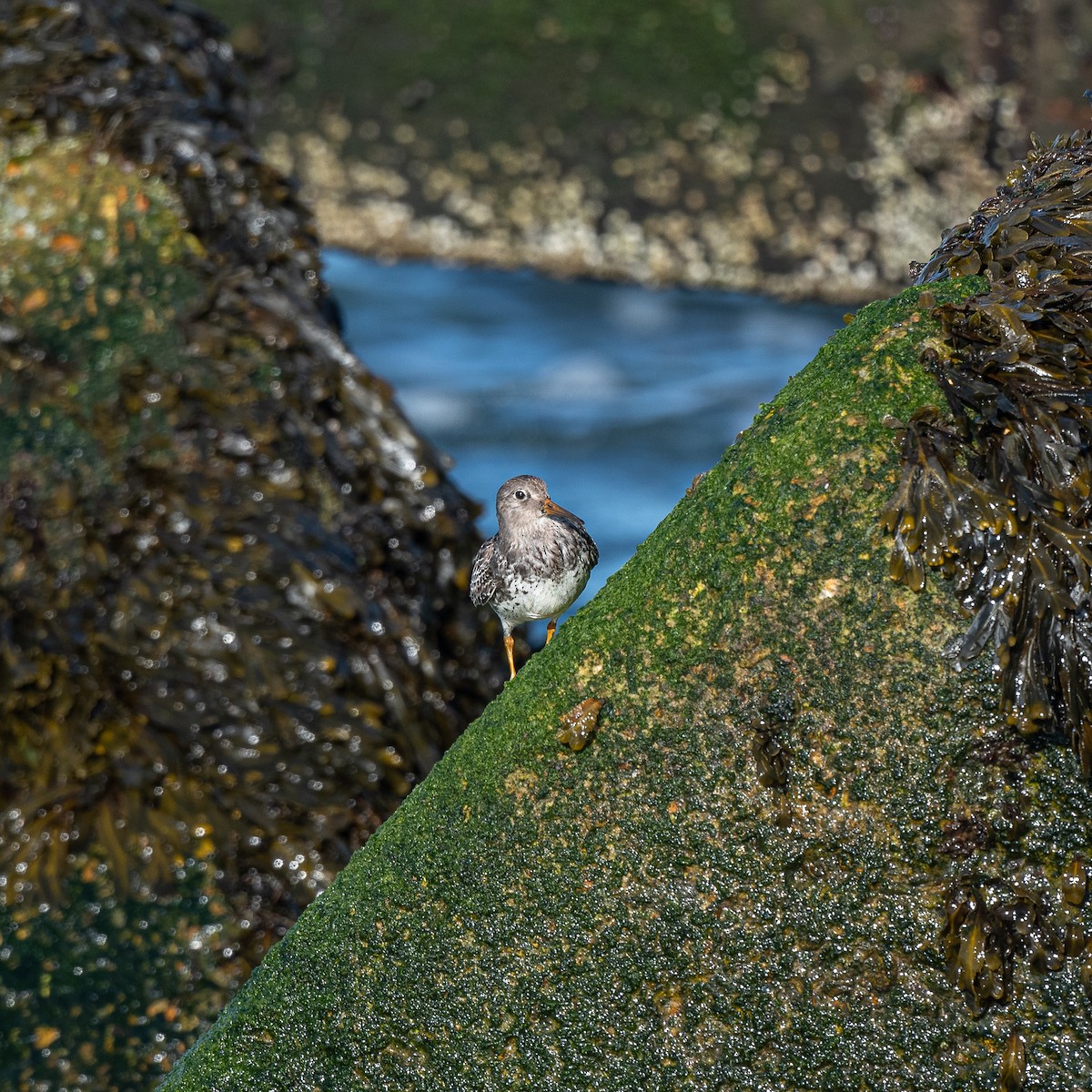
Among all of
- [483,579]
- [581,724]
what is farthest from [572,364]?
[581,724]

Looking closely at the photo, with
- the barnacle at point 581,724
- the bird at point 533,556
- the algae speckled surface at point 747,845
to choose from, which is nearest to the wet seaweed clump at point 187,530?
the bird at point 533,556

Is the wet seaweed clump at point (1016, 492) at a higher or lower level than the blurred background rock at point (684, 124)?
lower

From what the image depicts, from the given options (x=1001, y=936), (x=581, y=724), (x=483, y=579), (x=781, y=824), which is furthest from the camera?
(x=483, y=579)

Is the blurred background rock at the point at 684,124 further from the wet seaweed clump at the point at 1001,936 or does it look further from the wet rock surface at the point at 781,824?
the wet seaweed clump at the point at 1001,936

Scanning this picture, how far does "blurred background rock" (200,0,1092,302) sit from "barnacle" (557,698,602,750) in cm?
749

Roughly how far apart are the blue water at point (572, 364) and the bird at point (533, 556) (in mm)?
5155

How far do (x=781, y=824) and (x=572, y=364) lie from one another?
7.74 m

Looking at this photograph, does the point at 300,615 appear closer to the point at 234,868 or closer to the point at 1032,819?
the point at 234,868

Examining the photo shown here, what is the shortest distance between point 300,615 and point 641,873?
212 centimetres

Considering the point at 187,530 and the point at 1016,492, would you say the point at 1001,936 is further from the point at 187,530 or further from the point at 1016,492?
the point at 187,530

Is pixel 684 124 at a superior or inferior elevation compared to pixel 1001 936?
superior

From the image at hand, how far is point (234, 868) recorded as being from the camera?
3.92 m

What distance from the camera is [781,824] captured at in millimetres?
2354

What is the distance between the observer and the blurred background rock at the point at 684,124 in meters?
9.28
